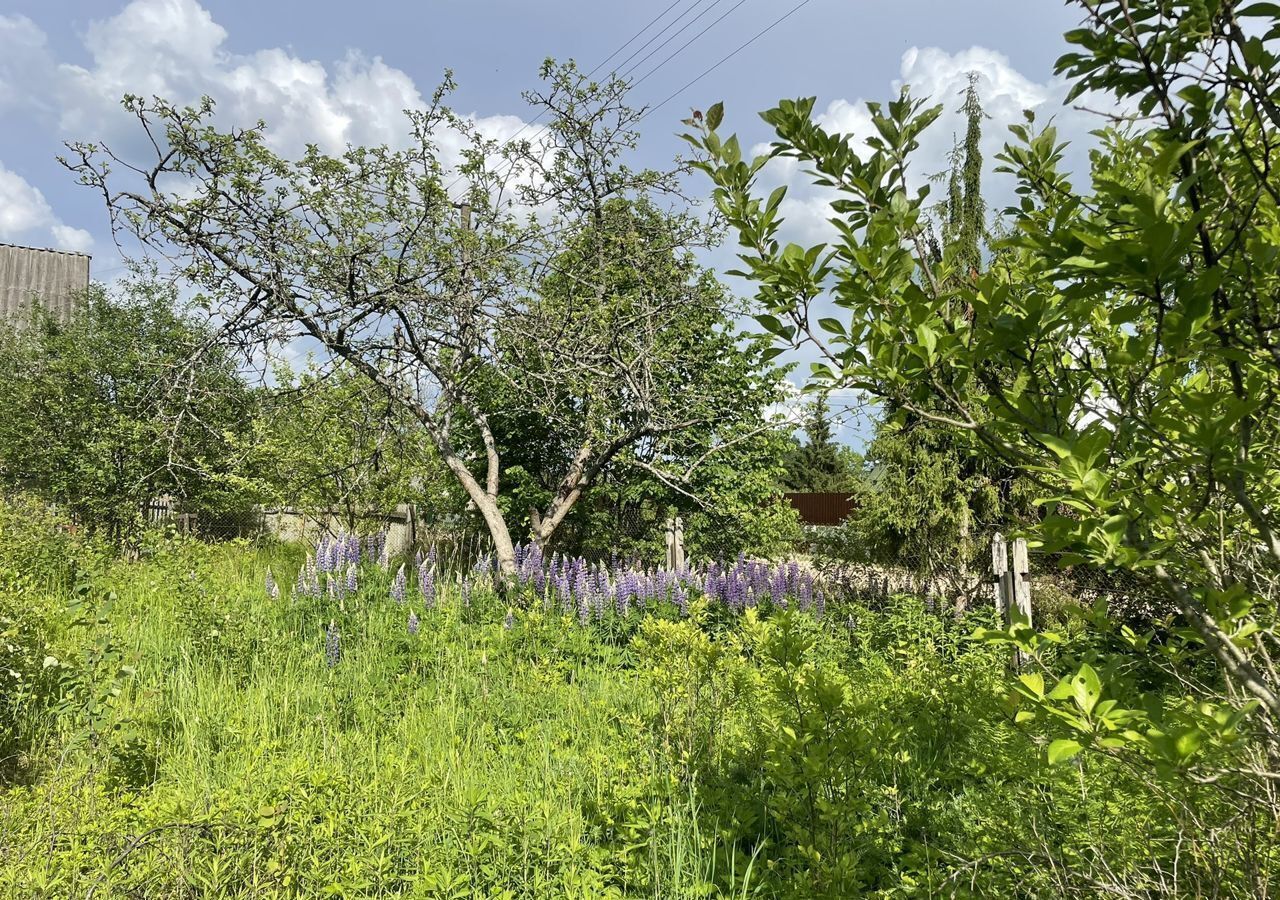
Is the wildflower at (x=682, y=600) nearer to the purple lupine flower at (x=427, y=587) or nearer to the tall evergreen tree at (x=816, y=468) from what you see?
the purple lupine flower at (x=427, y=587)

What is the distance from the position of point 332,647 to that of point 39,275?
24622mm

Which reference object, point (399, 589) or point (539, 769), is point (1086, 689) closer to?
point (539, 769)

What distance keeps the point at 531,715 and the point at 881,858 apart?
85.2 inches

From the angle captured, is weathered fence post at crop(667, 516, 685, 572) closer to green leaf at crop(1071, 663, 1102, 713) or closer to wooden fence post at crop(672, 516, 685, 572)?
wooden fence post at crop(672, 516, 685, 572)

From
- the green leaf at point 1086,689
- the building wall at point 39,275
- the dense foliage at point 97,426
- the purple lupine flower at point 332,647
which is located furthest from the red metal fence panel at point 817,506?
the green leaf at point 1086,689

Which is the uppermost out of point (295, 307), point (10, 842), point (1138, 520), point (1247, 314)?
point (295, 307)

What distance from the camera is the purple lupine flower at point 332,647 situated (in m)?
4.87

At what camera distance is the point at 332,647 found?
494 cm

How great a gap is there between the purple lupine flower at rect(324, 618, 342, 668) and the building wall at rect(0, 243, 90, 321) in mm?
21622

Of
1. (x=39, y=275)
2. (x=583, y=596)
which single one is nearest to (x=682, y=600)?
(x=583, y=596)

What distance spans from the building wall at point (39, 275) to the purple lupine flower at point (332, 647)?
21622 millimetres

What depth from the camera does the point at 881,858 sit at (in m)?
2.61

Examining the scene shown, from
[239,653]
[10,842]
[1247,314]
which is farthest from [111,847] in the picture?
[1247,314]

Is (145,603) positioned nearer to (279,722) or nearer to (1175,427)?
(279,722)
